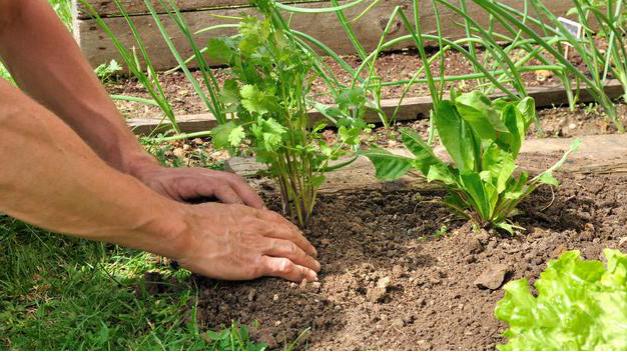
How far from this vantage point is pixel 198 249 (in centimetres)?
229

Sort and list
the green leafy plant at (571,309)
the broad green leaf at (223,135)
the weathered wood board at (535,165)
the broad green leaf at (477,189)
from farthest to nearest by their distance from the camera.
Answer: the weathered wood board at (535,165)
the broad green leaf at (477,189)
the broad green leaf at (223,135)
the green leafy plant at (571,309)

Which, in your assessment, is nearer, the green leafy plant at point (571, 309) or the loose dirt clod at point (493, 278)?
the green leafy plant at point (571, 309)

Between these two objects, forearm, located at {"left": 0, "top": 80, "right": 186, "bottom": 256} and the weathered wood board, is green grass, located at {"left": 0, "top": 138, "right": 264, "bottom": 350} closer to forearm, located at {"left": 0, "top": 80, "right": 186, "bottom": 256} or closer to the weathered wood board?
forearm, located at {"left": 0, "top": 80, "right": 186, "bottom": 256}

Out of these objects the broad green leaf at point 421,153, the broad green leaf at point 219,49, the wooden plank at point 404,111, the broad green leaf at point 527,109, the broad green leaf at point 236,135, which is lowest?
the wooden plank at point 404,111

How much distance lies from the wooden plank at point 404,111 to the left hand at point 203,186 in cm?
78

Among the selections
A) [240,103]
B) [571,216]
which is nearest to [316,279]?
[240,103]

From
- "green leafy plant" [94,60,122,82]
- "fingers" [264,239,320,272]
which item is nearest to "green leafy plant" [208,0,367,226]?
Answer: "fingers" [264,239,320,272]

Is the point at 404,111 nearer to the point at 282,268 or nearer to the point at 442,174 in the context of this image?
the point at 442,174

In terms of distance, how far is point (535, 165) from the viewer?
9.20 feet

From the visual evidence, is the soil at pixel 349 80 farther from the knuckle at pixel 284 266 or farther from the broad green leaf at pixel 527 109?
the knuckle at pixel 284 266

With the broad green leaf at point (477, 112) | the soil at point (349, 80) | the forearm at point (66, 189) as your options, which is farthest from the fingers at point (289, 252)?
the soil at point (349, 80)

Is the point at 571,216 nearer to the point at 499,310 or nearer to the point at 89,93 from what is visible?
the point at 499,310

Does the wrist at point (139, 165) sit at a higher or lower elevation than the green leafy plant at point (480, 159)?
lower

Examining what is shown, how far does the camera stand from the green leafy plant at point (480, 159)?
2490mm
